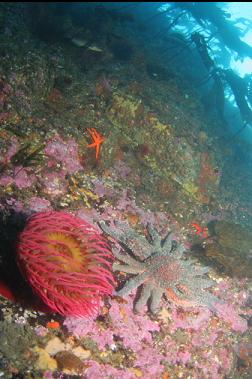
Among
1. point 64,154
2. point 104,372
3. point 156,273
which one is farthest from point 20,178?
point 104,372

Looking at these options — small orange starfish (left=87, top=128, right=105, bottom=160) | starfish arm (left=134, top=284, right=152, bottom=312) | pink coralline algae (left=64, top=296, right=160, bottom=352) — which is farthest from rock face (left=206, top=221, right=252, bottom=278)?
small orange starfish (left=87, top=128, right=105, bottom=160)

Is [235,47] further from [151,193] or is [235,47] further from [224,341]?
[224,341]

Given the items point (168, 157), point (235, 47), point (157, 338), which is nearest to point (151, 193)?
point (168, 157)

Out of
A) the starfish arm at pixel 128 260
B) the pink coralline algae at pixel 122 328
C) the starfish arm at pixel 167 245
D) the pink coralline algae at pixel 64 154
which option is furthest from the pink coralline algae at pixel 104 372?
the pink coralline algae at pixel 64 154

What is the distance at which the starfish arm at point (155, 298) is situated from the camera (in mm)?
4598

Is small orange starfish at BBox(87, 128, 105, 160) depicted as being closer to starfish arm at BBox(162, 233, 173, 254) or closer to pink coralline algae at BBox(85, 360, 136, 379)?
starfish arm at BBox(162, 233, 173, 254)

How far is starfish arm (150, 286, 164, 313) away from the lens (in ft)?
15.1

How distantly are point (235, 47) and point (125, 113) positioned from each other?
14.1m

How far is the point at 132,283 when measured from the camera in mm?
4531

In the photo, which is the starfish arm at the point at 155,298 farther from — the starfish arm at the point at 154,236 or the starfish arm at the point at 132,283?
the starfish arm at the point at 154,236

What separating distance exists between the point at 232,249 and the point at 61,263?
504 cm

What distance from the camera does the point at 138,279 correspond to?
15.1ft

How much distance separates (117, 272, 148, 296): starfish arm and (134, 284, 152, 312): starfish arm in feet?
0.39

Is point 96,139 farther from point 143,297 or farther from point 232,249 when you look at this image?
point 232,249
